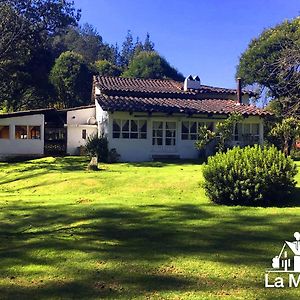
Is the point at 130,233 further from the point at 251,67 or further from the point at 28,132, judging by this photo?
the point at 251,67

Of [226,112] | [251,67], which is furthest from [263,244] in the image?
[251,67]

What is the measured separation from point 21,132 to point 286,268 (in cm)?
2798

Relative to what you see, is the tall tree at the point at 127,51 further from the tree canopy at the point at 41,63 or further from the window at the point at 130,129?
the window at the point at 130,129

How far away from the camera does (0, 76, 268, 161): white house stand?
2719cm

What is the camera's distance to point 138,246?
773 cm

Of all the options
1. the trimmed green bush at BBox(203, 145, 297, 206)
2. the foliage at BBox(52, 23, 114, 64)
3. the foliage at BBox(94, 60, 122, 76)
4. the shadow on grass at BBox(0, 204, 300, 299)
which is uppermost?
the foliage at BBox(52, 23, 114, 64)

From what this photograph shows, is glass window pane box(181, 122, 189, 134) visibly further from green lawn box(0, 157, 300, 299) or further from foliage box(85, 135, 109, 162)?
green lawn box(0, 157, 300, 299)

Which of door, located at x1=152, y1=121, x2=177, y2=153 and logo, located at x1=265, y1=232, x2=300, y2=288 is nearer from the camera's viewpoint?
logo, located at x1=265, y1=232, x2=300, y2=288

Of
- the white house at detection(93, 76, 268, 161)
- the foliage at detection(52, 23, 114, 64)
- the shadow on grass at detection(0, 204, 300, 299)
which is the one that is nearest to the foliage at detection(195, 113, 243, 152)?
the white house at detection(93, 76, 268, 161)

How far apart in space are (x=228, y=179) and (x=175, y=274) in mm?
6532

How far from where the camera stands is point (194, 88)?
34312mm

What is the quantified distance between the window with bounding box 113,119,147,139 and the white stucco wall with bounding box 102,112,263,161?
21 cm

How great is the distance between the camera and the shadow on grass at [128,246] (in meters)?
5.72

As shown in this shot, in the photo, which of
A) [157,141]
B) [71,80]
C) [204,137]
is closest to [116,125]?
[157,141]
